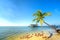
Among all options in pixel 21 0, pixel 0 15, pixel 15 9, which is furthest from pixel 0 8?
pixel 21 0

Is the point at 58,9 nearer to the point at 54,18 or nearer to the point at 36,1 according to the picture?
the point at 54,18

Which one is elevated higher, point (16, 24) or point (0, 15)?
point (0, 15)

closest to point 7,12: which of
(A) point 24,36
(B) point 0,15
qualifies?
(B) point 0,15

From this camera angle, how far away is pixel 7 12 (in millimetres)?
4434

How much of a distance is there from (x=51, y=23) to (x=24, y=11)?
116 centimetres

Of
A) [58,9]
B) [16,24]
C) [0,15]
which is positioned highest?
[58,9]

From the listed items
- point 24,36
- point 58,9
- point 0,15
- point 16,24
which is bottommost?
point 24,36

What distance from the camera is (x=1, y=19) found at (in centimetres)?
443

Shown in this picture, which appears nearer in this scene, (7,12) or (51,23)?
(7,12)

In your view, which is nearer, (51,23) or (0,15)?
(0,15)

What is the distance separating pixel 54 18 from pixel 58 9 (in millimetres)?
393

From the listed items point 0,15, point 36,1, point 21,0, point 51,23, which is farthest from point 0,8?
point 51,23

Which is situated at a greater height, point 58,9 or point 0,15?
point 58,9

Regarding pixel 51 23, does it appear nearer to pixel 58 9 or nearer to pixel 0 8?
pixel 58 9
